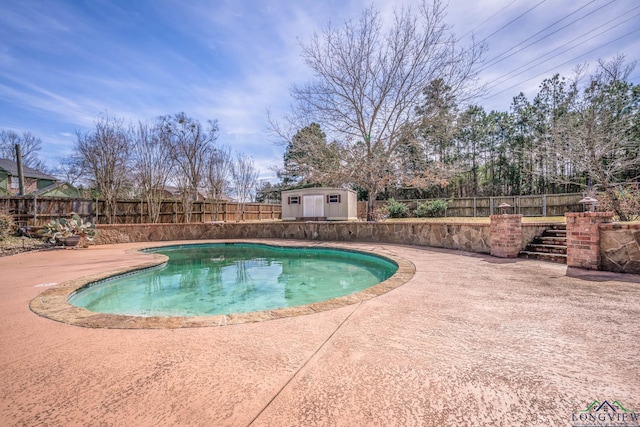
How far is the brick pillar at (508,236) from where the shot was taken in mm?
5926

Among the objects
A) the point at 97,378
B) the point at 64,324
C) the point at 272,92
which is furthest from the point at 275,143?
the point at 97,378

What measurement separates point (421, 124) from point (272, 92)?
676cm

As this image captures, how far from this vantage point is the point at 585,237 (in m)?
4.55

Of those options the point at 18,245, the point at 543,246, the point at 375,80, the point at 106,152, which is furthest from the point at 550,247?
the point at 106,152

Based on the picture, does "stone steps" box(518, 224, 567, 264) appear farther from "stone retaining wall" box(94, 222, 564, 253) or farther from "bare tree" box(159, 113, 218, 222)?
"bare tree" box(159, 113, 218, 222)

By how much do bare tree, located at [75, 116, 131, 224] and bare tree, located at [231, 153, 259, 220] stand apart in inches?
415

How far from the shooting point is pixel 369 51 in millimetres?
11508

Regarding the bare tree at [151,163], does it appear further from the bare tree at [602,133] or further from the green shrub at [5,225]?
the bare tree at [602,133]

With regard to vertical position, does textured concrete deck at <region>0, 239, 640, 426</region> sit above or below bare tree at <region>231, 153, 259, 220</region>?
below

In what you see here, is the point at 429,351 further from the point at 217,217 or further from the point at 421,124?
the point at 217,217

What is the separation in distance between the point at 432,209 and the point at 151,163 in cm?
1615

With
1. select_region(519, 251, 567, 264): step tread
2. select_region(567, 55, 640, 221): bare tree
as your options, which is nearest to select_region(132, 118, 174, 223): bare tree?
select_region(519, 251, 567, 264): step tread

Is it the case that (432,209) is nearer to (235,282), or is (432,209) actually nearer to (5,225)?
(235,282)

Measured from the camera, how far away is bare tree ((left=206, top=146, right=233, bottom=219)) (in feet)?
61.5
